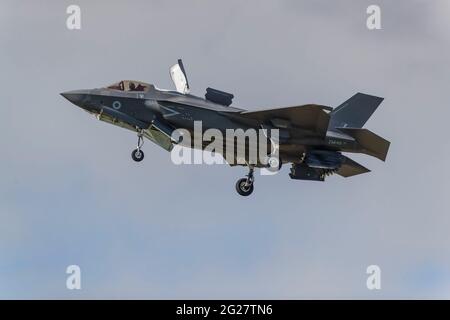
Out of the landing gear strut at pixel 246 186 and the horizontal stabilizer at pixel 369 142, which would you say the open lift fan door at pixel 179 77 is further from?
the horizontal stabilizer at pixel 369 142

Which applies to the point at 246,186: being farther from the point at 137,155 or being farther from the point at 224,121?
the point at 137,155

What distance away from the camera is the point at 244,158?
114 feet

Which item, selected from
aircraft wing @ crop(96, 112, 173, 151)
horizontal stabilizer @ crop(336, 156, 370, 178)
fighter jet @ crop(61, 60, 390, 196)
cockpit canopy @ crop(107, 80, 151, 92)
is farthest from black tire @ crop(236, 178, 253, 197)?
cockpit canopy @ crop(107, 80, 151, 92)

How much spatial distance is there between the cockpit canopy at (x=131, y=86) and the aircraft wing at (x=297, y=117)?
4145mm

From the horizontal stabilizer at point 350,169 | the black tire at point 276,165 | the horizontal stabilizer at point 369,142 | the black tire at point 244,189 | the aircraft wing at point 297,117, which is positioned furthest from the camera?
the horizontal stabilizer at point 350,169

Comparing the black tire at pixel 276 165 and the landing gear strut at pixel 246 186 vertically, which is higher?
the black tire at pixel 276 165

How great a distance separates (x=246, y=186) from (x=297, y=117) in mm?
3738

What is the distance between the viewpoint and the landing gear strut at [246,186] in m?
35.1

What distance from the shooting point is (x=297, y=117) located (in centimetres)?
3356

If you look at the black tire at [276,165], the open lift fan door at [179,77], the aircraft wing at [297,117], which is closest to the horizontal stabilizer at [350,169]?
the aircraft wing at [297,117]

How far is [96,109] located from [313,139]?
347 inches

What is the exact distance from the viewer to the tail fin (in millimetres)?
36750

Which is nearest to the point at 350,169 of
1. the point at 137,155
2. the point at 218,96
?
the point at 218,96

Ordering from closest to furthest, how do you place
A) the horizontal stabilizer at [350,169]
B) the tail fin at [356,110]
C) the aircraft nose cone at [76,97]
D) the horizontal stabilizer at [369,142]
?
the aircraft nose cone at [76,97] → the horizontal stabilizer at [369,142] → the tail fin at [356,110] → the horizontal stabilizer at [350,169]
